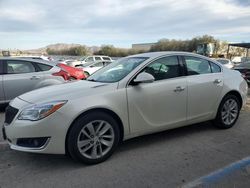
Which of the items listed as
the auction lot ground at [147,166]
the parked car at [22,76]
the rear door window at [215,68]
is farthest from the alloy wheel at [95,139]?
the parked car at [22,76]

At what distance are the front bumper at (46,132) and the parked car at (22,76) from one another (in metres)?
3.82

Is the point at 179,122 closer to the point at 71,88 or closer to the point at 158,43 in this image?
the point at 71,88

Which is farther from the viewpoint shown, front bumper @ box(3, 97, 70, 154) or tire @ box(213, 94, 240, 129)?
tire @ box(213, 94, 240, 129)

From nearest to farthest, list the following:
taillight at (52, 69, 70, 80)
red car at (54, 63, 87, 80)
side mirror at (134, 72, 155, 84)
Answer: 1. side mirror at (134, 72, 155, 84)
2. taillight at (52, 69, 70, 80)
3. red car at (54, 63, 87, 80)

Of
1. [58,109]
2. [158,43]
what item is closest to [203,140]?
[58,109]

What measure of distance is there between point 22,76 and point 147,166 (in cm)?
484

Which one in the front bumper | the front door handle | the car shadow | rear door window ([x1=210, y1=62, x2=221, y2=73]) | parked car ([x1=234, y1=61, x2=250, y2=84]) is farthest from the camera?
parked car ([x1=234, y1=61, x2=250, y2=84])

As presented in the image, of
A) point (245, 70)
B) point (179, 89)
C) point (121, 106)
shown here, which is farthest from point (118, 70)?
point (245, 70)

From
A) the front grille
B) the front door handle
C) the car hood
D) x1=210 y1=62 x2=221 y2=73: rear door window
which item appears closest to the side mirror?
the car hood

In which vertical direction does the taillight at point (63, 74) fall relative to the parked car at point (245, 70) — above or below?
above

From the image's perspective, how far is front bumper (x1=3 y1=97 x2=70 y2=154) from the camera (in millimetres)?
3518

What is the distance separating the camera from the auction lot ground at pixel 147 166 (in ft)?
10.9

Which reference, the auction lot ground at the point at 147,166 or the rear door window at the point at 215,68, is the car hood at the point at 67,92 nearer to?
the auction lot ground at the point at 147,166

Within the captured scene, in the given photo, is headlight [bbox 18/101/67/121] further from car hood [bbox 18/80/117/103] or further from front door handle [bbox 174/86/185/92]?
front door handle [bbox 174/86/185/92]
